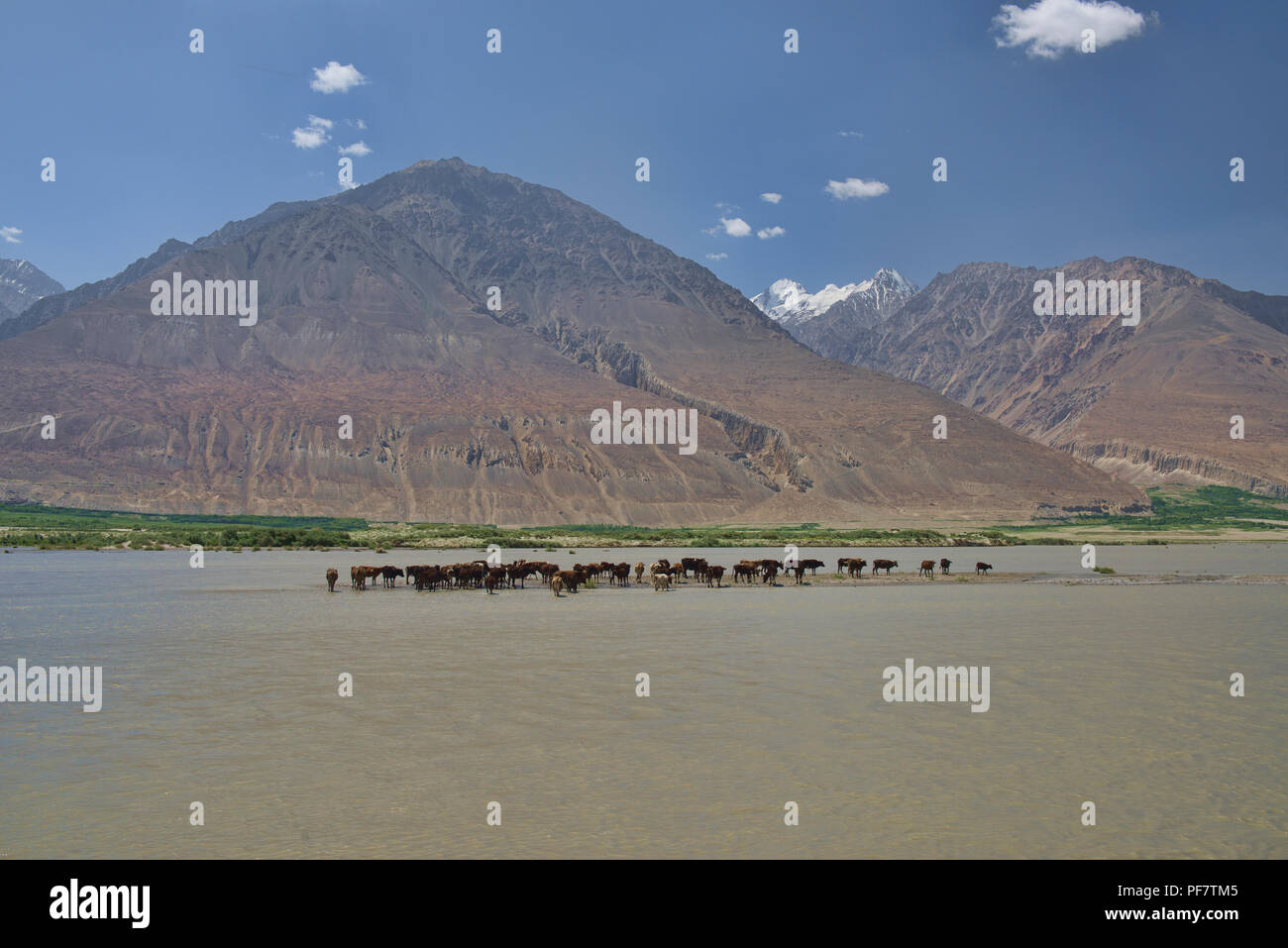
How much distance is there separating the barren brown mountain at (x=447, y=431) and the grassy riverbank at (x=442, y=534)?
11969mm

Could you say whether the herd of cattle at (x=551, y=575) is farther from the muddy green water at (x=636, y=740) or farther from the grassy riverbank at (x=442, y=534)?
the grassy riverbank at (x=442, y=534)

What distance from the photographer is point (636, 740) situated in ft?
41.2

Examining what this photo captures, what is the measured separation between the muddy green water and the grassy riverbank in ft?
159

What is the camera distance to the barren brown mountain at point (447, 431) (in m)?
129

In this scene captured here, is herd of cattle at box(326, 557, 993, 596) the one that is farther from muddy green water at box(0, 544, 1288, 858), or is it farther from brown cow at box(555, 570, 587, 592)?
muddy green water at box(0, 544, 1288, 858)

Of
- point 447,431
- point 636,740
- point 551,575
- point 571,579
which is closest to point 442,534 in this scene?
point 551,575

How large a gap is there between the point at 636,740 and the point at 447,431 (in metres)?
133

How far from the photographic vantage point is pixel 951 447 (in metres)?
156

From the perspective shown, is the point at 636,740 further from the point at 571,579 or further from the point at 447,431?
the point at 447,431

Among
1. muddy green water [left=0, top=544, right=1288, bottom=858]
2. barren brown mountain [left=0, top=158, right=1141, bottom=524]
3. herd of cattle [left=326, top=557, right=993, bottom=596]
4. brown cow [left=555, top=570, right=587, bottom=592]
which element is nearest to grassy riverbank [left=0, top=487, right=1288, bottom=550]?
barren brown mountain [left=0, top=158, right=1141, bottom=524]

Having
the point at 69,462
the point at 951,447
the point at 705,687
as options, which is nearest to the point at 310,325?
the point at 69,462

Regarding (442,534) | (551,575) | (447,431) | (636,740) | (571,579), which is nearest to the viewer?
(636,740)
